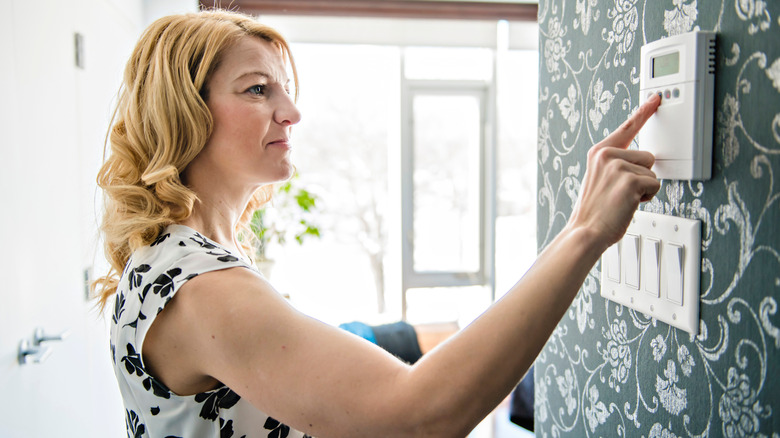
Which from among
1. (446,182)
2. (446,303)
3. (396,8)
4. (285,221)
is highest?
(396,8)

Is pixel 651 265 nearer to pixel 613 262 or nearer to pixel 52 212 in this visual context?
pixel 613 262

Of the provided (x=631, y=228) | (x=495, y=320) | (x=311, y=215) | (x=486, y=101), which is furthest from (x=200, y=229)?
(x=486, y=101)

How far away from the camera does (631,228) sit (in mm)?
729

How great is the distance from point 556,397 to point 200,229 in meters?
0.71

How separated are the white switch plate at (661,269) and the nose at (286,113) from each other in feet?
1.81

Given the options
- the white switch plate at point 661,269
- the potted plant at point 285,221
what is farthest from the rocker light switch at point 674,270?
the potted plant at point 285,221

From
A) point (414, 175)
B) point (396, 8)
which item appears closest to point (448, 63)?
point (396, 8)

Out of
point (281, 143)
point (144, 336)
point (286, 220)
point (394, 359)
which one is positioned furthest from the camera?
point (286, 220)

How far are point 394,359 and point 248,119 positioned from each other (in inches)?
18.9

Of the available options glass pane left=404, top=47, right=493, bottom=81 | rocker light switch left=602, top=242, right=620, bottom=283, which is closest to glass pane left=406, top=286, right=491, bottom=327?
glass pane left=404, top=47, right=493, bottom=81

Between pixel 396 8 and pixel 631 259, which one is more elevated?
pixel 396 8

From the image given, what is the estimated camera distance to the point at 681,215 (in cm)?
64

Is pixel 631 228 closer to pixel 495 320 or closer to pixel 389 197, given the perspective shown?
pixel 495 320

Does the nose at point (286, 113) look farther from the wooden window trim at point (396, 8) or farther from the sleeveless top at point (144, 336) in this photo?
the wooden window trim at point (396, 8)
